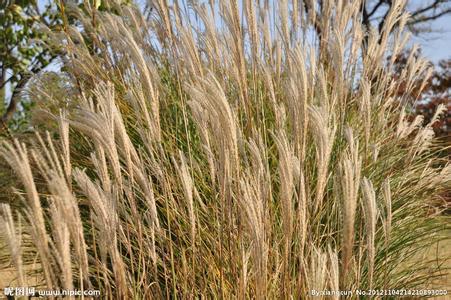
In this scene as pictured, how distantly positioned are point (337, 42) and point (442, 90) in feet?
28.6

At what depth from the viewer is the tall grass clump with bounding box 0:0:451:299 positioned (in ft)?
4.52

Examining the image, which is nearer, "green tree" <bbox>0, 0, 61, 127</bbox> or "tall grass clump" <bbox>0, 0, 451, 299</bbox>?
"tall grass clump" <bbox>0, 0, 451, 299</bbox>

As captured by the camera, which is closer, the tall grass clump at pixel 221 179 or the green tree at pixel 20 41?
the tall grass clump at pixel 221 179

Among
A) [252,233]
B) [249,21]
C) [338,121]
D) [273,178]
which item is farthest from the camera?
[338,121]

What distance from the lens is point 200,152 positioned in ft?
8.62

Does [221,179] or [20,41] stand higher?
[20,41]

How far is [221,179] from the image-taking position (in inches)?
62.2

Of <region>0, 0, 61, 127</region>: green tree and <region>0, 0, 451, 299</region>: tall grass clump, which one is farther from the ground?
<region>0, 0, 61, 127</region>: green tree

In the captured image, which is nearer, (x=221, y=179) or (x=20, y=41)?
(x=221, y=179)

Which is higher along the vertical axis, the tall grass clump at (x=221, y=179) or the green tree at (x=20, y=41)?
the green tree at (x=20, y=41)

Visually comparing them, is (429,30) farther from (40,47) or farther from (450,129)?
(40,47)

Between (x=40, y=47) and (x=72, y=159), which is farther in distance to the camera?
(x=40, y=47)

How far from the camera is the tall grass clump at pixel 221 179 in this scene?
138cm

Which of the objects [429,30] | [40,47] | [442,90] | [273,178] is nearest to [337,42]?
[273,178]
